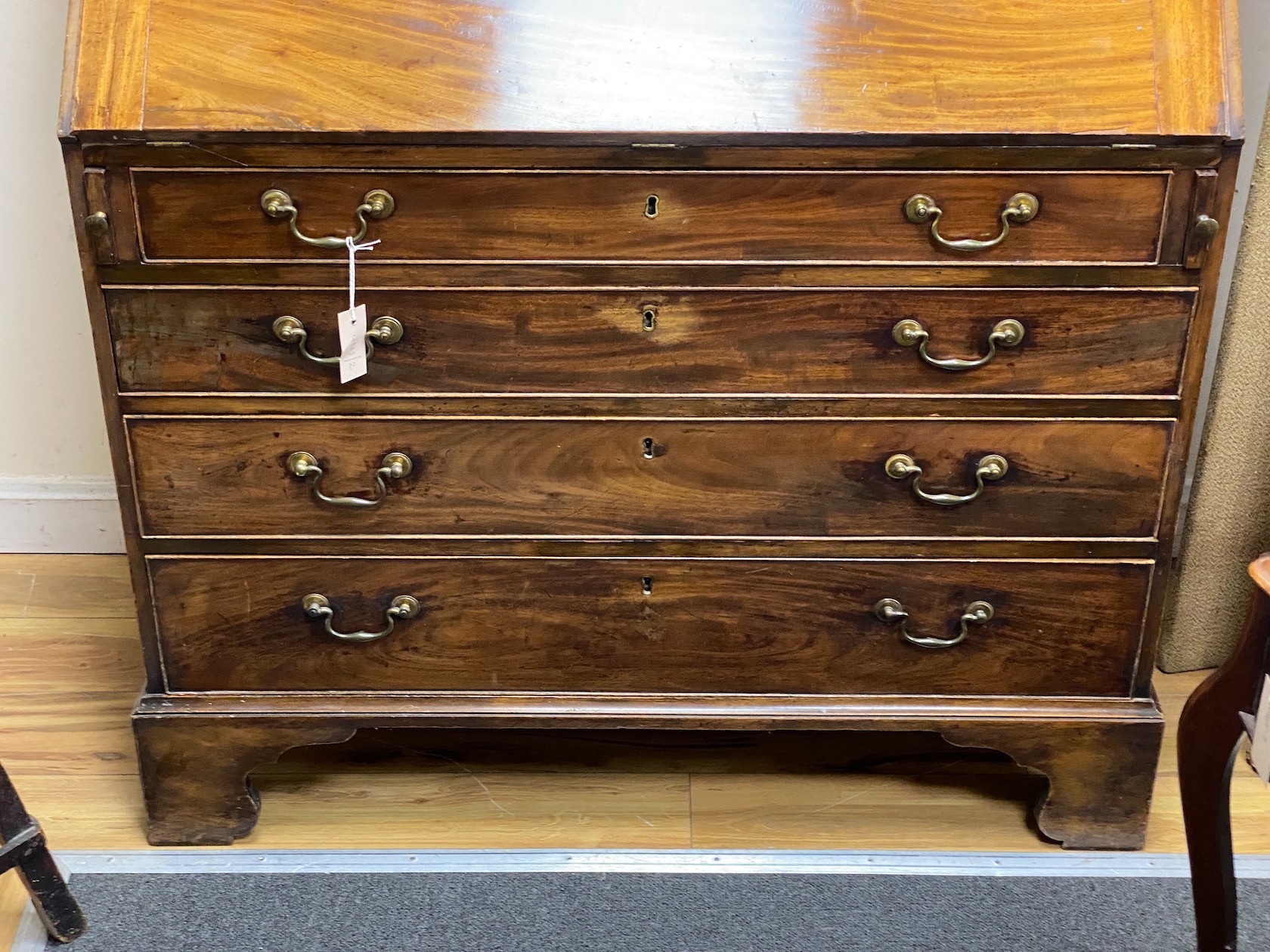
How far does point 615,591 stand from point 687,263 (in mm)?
426

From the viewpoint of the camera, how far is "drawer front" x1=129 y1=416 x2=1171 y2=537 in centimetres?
141

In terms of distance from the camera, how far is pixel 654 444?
4.67ft

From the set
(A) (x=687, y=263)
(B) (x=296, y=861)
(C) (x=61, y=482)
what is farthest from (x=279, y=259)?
(C) (x=61, y=482)

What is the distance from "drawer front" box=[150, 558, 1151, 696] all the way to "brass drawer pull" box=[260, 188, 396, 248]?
0.40m

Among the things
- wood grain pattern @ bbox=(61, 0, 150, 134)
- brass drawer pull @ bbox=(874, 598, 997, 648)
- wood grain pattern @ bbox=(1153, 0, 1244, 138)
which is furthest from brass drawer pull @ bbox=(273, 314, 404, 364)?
wood grain pattern @ bbox=(1153, 0, 1244, 138)

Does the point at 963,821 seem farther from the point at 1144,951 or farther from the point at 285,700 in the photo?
the point at 285,700

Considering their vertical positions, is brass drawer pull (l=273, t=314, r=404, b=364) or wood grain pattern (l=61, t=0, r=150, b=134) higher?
wood grain pattern (l=61, t=0, r=150, b=134)

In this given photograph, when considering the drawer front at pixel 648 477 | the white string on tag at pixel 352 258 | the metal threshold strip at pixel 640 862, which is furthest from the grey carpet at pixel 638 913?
the white string on tag at pixel 352 258

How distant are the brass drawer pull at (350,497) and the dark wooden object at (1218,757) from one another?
872mm

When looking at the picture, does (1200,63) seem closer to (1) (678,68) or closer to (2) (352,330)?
(1) (678,68)

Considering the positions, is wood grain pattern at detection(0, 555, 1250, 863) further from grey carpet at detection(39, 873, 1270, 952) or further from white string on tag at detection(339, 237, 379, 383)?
white string on tag at detection(339, 237, 379, 383)

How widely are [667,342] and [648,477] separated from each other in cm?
17

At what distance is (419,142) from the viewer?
127 centimetres

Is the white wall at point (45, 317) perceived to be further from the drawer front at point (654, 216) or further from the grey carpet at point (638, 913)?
the grey carpet at point (638, 913)
